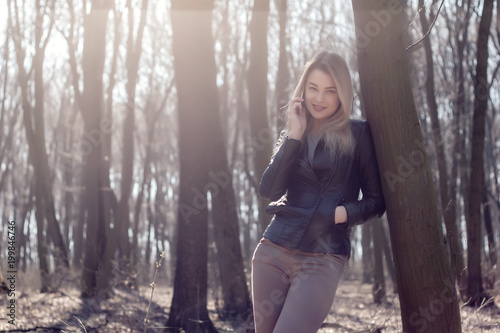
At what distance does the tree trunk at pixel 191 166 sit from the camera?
631 cm

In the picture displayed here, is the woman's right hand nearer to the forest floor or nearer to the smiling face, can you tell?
the smiling face

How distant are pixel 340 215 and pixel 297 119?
62 cm

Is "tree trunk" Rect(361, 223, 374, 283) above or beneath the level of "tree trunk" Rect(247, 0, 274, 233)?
beneath

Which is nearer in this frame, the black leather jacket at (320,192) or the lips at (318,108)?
the black leather jacket at (320,192)

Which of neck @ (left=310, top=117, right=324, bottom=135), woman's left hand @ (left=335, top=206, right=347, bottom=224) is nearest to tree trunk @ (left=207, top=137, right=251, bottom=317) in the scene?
neck @ (left=310, top=117, right=324, bottom=135)

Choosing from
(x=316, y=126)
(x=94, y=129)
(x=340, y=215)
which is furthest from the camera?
(x=94, y=129)

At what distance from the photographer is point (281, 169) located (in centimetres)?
306

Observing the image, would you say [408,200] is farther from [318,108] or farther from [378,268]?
[378,268]

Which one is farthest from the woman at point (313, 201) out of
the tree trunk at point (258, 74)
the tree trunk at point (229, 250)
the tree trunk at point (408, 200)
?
the tree trunk at point (258, 74)

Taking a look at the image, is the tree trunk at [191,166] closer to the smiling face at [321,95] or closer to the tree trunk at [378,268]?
the smiling face at [321,95]

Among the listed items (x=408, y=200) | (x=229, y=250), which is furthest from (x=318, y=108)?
(x=229, y=250)

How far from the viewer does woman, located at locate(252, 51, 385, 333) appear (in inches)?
111

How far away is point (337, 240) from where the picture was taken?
2924 mm

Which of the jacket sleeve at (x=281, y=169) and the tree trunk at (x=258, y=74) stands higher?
the tree trunk at (x=258, y=74)
